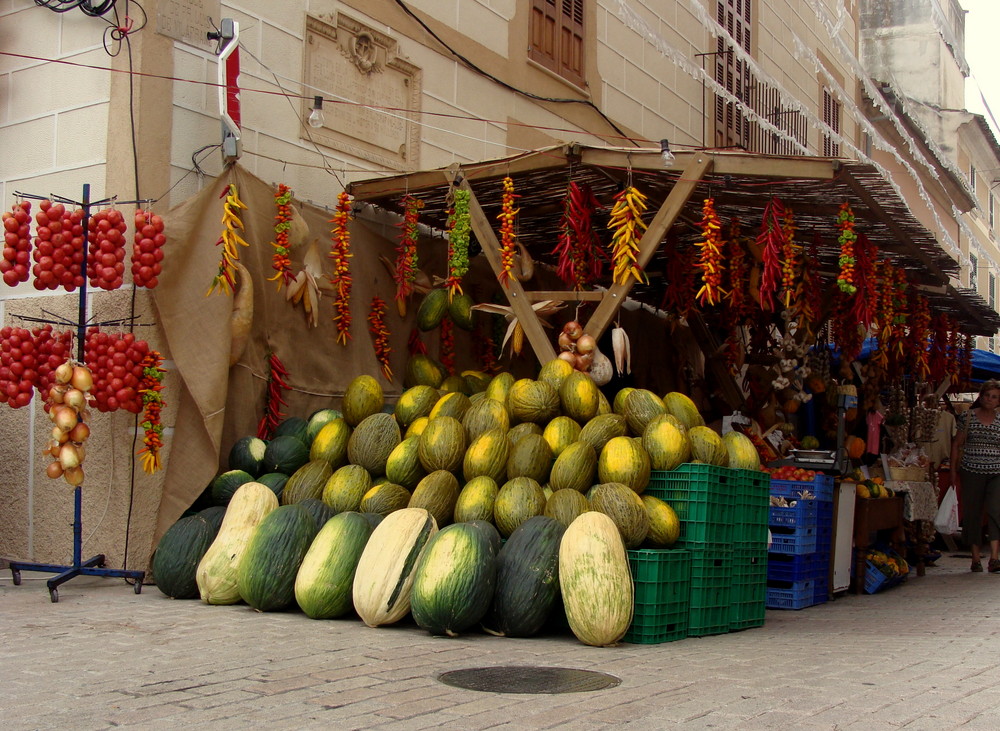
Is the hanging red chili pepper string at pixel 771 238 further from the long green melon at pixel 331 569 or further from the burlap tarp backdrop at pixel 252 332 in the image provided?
the long green melon at pixel 331 569

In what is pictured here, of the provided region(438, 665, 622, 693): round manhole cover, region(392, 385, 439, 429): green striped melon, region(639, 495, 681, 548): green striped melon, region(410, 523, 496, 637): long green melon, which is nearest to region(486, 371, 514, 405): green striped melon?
region(392, 385, 439, 429): green striped melon

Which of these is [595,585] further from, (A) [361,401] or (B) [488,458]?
(A) [361,401]

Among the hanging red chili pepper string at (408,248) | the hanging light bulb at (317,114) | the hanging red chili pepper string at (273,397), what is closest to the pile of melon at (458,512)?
the hanging red chili pepper string at (273,397)

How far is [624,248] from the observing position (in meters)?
7.79

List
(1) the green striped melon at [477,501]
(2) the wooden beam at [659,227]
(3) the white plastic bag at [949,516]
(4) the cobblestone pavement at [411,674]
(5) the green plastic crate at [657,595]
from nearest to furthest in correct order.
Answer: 1. (4) the cobblestone pavement at [411,674]
2. (5) the green plastic crate at [657,595]
3. (1) the green striped melon at [477,501]
4. (2) the wooden beam at [659,227]
5. (3) the white plastic bag at [949,516]

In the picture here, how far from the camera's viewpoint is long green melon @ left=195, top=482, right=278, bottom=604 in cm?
629

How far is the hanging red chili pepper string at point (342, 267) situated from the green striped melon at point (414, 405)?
1104 mm

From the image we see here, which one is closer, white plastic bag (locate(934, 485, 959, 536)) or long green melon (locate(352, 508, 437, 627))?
long green melon (locate(352, 508, 437, 627))

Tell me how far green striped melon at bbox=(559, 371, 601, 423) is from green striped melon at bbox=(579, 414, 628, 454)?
0.27 m

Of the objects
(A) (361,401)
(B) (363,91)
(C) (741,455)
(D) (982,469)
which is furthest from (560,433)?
(D) (982,469)

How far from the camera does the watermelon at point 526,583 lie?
5.63 metres

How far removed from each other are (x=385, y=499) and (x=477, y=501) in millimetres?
621

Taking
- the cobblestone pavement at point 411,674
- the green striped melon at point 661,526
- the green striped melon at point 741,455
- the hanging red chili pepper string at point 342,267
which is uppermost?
the hanging red chili pepper string at point 342,267

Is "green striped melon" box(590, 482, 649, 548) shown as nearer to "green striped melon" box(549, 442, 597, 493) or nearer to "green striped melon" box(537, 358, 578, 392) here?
"green striped melon" box(549, 442, 597, 493)
